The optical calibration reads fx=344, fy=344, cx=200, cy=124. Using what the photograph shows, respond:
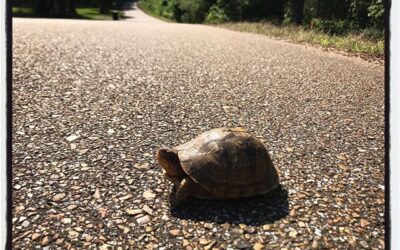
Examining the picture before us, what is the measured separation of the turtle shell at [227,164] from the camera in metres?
4.08

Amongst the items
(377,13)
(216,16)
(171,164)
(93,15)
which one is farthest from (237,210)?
(93,15)

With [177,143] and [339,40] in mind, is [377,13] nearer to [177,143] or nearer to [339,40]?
[339,40]

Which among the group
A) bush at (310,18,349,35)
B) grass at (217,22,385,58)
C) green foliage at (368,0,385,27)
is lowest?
grass at (217,22,385,58)

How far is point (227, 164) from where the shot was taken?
4.11m

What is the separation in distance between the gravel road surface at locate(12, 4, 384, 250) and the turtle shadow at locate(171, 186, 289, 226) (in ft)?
0.06

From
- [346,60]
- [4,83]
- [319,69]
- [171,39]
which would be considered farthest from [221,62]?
[4,83]

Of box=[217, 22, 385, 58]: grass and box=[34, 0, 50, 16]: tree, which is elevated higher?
box=[34, 0, 50, 16]: tree

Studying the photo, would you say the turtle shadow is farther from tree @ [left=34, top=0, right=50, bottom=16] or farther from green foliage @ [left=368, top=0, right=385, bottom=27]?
tree @ [left=34, top=0, right=50, bottom=16]

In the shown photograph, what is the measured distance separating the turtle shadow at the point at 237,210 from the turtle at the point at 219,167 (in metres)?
0.11

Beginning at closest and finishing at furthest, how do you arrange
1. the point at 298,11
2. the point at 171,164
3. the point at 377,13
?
the point at 171,164 → the point at 377,13 → the point at 298,11

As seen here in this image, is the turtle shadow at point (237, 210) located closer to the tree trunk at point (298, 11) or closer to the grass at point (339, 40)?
the grass at point (339, 40)

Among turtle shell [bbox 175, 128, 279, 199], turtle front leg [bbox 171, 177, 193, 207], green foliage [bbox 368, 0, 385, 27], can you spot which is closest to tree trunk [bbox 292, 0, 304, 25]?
green foliage [bbox 368, 0, 385, 27]

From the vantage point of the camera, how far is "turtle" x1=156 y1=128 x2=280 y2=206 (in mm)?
4082

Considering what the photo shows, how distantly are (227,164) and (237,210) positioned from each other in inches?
22.4
